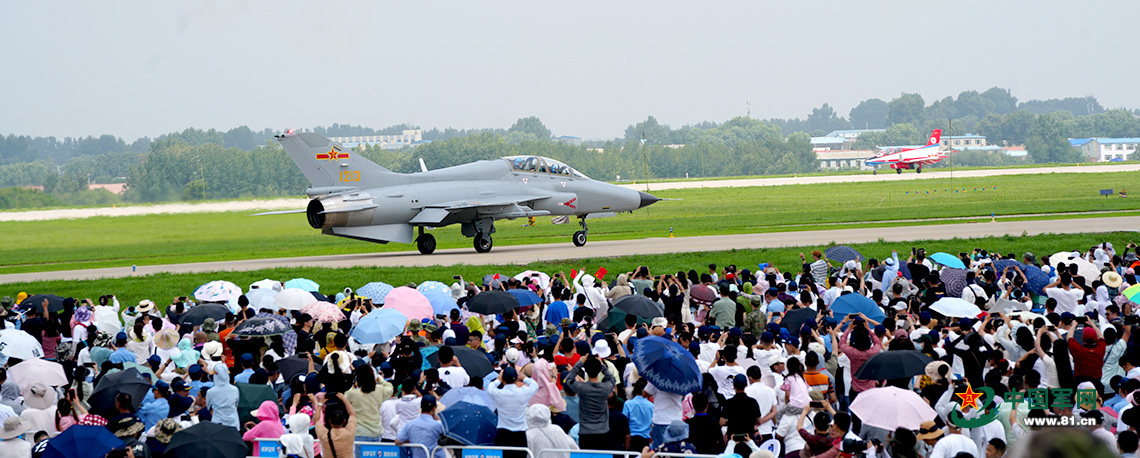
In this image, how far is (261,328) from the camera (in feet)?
43.7

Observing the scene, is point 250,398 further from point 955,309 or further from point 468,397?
point 955,309

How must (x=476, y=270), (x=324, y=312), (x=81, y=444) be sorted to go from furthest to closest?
1. (x=476, y=270)
2. (x=324, y=312)
3. (x=81, y=444)

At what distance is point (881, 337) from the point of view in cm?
1195

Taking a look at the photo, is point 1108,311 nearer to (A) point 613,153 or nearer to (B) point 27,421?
(B) point 27,421

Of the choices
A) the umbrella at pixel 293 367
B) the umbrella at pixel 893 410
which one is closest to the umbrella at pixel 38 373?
the umbrella at pixel 293 367

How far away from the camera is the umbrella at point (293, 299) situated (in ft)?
55.5

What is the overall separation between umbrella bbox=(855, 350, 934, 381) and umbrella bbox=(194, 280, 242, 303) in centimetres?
1264

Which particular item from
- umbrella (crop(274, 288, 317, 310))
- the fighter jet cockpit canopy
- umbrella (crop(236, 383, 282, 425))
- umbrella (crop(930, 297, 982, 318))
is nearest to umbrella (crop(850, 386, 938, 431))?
umbrella (crop(930, 297, 982, 318))

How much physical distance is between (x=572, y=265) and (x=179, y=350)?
61.0ft

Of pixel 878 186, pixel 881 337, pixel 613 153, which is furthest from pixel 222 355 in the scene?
pixel 613 153

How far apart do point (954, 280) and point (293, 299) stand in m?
11.8

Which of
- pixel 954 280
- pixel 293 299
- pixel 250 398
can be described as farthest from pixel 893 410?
pixel 293 299

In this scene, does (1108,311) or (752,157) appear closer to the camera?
(1108,311)

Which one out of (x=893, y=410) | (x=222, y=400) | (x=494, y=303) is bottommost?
(x=893, y=410)
